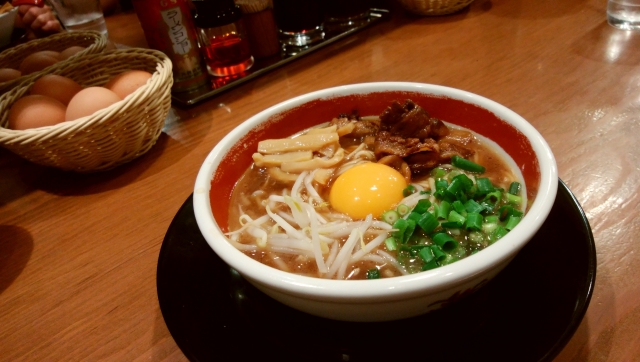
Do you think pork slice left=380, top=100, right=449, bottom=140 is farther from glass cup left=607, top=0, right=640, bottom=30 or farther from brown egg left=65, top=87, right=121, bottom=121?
glass cup left=607, top=0, right=640, bottom=30

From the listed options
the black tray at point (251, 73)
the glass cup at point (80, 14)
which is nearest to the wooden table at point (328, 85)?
the black tray at point (251, 73)

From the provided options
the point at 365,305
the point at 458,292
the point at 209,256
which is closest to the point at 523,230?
the point at 458,292

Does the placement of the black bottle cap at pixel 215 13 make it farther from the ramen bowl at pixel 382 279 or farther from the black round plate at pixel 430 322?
the black round plate at pixel 430 322

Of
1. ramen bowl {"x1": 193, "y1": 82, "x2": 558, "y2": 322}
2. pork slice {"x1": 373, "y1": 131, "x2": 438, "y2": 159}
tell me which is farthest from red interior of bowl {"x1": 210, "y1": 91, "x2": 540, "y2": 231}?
pork slice {"x1": 373, "y1": 131, "x2": 438, "y2": 159}

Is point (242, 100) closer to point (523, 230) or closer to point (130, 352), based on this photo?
point (130, 352)

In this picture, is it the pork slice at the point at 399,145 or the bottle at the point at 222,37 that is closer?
the pork slice at the point at 399,145

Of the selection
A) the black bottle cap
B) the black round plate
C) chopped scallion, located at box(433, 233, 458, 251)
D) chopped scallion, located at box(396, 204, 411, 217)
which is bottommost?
the black round plate
